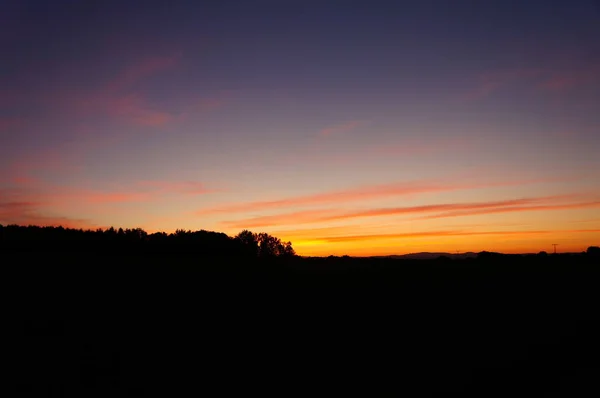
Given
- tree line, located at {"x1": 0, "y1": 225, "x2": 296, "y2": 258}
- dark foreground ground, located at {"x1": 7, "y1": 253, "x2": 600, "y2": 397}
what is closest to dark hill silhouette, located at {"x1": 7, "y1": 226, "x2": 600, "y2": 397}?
dark foreground ground, located at {"x1": 7, "y1": 253, "x2": 600, "y2": 397}

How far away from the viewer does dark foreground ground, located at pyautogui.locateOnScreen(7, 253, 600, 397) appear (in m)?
13.6

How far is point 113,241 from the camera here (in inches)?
2884

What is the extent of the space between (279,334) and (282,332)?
0.93 feet

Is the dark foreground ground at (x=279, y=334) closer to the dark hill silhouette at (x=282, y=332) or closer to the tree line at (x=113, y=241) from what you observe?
the dark hill silhouette at (x=282, y=332)

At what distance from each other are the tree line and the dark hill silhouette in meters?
29.9

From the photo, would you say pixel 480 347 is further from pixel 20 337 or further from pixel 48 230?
pixel 48 230

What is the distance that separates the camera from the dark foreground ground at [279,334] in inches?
535

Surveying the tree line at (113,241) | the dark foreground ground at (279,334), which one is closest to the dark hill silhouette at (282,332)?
the dark foreground ground at (279,334)

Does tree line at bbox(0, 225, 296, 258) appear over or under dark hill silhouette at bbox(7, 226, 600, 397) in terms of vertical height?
over

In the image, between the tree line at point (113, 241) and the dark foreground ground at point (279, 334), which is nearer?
the dark foreground ground at point (279, 334)

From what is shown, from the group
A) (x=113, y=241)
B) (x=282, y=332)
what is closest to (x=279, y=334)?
(x=282, y=332)

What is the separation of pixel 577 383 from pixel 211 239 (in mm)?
92478

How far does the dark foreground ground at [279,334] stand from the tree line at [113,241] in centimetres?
3026

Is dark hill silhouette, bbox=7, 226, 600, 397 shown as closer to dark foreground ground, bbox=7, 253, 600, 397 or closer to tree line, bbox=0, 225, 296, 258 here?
dark foreground ground, bbox=7, 253, 600, 397
